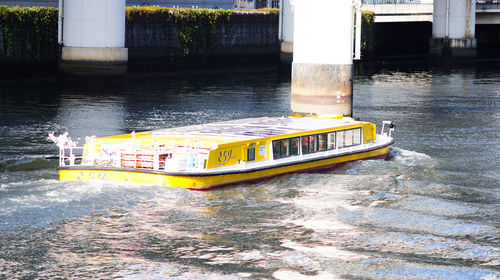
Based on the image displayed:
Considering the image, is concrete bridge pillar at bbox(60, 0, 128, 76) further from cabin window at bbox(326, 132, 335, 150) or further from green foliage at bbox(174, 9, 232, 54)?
cabin window at bbox(326, 132, 335, 150)

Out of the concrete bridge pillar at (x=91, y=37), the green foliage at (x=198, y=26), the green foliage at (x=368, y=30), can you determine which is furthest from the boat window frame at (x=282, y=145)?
the green foliage at (x=368, y=30)

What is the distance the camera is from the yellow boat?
2375 centimetres

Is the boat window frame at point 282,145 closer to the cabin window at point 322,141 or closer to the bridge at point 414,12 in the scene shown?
the cabin window at point 322,141

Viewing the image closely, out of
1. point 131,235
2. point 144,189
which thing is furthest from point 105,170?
point 131,235

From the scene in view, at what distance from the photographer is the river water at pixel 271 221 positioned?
17922mm

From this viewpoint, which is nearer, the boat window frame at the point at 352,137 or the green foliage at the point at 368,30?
the boat window frame at the point at 352,137

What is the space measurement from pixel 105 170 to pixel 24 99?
75.5ft

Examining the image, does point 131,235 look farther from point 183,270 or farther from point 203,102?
point 203,102

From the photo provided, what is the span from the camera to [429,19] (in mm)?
87750

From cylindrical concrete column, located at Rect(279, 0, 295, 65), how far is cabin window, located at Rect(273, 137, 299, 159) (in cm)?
4318

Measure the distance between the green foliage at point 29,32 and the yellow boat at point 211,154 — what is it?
29.1m

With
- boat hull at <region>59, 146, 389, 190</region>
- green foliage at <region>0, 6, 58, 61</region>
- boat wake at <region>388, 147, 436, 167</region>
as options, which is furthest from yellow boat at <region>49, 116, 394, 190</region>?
green foliage at <region>0, 6, 58, 61</region>

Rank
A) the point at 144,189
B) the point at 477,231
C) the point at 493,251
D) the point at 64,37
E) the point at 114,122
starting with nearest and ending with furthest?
1. the point at 493,251
2. the point at 477,231
3. the point at 144,189
4. the point at 114,122
5. the point at 64,37

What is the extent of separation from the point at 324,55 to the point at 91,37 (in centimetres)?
1931
